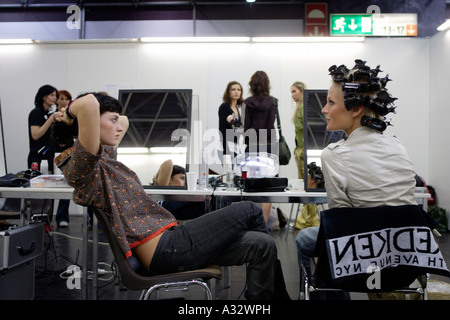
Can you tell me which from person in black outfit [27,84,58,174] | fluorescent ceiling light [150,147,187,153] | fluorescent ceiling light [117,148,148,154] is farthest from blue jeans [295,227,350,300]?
person in black outfit [27,84,58,174]

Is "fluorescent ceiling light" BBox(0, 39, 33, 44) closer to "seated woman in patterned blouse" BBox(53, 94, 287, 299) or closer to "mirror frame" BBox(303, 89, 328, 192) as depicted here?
"mirror frame" BBox(303, 89, 328, 192)

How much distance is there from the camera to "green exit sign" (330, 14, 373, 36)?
5.65 m

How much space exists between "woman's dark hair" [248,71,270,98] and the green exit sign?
2.53 m

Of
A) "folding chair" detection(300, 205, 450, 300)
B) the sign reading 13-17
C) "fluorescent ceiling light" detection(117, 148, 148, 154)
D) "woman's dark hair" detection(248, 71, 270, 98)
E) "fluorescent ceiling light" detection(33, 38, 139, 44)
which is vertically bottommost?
"folding chair" detection(300, 205, 450, 300)

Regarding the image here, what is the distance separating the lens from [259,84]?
3826mm

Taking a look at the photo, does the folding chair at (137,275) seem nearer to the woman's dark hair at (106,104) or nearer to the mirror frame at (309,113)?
the woman's dark hair at (106,104)

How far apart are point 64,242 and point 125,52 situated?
9.88 feet

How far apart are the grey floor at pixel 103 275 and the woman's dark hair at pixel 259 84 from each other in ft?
4.96

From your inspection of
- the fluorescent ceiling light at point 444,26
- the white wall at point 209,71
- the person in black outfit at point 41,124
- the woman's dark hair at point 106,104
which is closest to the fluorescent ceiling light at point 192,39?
the white wall at point 209,71

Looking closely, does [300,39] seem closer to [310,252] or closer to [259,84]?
[259,84]

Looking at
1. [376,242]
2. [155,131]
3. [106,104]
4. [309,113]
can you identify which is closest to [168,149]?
[155,131]

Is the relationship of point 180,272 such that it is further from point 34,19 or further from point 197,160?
point 34,19
